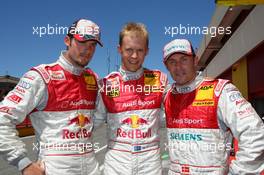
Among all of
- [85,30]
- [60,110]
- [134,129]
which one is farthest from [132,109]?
[85,30]

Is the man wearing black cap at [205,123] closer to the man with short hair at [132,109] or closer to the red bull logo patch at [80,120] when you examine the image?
the man with short hair at [132,109]

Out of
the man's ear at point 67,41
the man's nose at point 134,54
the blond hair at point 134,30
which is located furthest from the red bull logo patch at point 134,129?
the man's ear at point 67,41

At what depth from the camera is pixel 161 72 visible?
3.32 meters

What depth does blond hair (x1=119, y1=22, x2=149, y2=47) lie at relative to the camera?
3074 millimetres

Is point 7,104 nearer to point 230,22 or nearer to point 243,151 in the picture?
point 243,151

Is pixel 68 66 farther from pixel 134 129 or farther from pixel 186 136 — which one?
pixel 186 136

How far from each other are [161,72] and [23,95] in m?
1.34

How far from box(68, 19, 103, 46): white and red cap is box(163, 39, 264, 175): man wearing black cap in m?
0.64

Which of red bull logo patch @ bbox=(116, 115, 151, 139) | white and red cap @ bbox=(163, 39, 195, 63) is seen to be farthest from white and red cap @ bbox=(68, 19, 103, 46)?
red bull logo patch @ bbox=(116, 115, 151, 139)

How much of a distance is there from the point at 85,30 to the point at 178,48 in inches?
33.2

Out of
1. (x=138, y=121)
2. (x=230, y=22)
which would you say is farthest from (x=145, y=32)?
(x=230, y=22)

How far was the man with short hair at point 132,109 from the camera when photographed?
115 inches

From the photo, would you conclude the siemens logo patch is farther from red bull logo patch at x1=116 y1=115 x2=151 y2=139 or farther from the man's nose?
the man's nose

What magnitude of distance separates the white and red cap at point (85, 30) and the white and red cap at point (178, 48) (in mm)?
630
